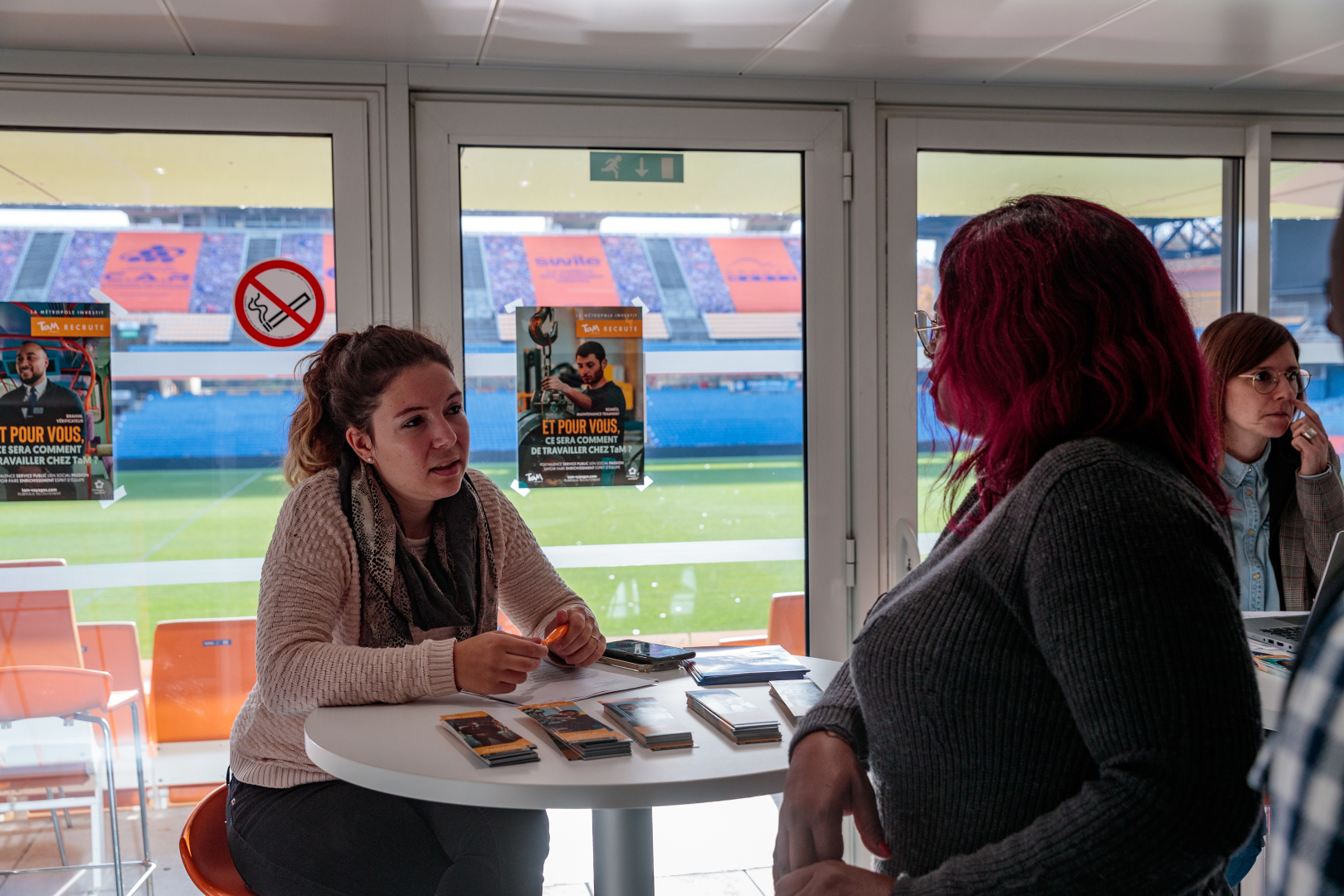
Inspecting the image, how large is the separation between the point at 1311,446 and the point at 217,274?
10.1ft

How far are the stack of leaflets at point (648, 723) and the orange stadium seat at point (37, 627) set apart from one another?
201cm

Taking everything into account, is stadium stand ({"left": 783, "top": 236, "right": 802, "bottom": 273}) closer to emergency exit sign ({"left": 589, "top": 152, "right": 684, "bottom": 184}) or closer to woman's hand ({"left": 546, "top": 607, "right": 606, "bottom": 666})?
emergency exit sign ({"left": 589, "top": 152, "right": 684, "bottom": 184})

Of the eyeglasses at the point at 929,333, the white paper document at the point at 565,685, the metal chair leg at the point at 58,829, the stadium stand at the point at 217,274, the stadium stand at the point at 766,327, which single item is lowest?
the metal chair leg at the point at 58,829

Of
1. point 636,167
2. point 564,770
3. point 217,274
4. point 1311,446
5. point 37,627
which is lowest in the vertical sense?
point 37,627

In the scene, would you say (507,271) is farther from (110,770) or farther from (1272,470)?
(1272,470)

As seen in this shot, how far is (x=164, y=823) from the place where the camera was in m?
2.98

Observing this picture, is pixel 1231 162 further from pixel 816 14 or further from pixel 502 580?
pixel 502 580

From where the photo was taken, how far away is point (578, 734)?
1.48 m

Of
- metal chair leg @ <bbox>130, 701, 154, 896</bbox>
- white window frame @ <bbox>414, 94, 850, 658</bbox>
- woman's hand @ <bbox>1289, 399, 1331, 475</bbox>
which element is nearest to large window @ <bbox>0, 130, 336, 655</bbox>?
metal chair leg @ <bbox>130, 701, 154, 896</bbox>

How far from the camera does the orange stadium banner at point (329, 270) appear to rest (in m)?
2.96

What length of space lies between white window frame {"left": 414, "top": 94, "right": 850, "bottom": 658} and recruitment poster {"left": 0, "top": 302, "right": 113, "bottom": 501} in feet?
3.03

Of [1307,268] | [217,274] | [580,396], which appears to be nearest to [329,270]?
[217,274]

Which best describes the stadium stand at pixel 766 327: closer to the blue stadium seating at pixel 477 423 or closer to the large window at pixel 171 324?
the blue stadium seating at pixel 477 423

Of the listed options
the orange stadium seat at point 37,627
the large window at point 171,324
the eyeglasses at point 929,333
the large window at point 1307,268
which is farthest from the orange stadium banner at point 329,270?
the large window at point 1307,268
